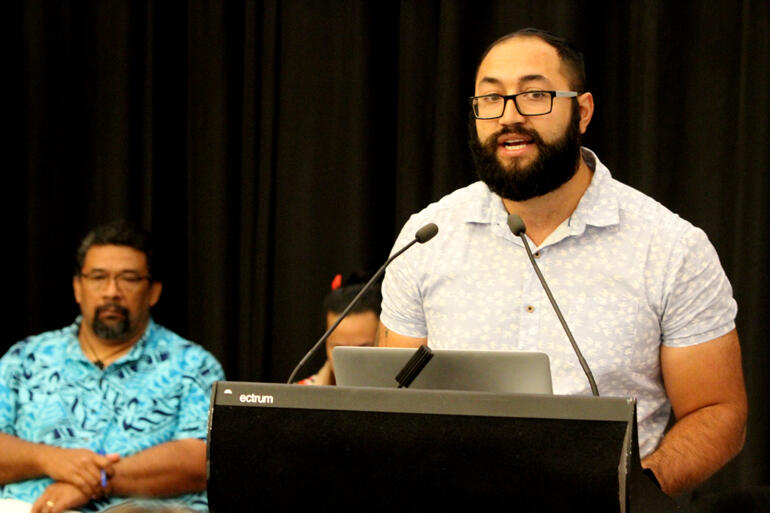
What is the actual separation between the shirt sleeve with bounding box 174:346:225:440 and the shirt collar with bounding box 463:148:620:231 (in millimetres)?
1423

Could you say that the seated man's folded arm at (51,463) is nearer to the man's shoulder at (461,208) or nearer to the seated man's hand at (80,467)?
the seated man's hand at (80,467)

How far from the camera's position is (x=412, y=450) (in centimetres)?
149

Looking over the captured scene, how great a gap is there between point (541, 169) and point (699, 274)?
40 centimetres

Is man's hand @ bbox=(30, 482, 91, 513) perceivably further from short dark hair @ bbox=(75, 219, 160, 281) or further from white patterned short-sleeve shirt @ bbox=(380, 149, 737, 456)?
white patterned short-sleeve shirt @ bbox=(380, 149, 737, 456)

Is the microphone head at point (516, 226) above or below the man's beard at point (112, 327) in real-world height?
above

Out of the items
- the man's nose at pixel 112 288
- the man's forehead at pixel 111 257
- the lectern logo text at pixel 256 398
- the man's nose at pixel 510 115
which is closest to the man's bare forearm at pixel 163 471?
the man's nose at pixel 112 288

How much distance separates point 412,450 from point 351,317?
210 cm

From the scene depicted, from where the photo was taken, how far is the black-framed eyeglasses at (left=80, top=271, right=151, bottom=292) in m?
3.77

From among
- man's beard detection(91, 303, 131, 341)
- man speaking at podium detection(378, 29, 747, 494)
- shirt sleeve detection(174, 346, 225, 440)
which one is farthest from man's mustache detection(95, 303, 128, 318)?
man speaking at podium detection(378, 29, 747, 494)

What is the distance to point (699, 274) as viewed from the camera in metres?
2.21

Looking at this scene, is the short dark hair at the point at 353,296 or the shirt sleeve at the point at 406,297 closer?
the shirt sleeve at the point at 406,297

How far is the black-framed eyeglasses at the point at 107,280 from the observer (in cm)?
377

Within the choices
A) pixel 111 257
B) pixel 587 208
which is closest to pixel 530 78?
pixel 587 208

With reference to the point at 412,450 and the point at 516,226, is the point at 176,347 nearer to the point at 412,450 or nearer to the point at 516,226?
the point at 516,226
